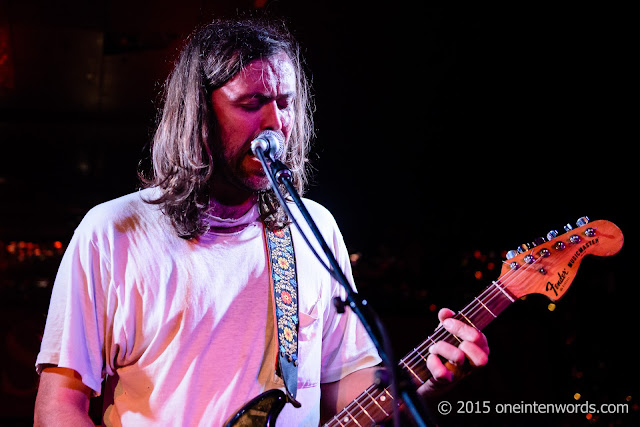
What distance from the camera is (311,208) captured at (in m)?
2.28

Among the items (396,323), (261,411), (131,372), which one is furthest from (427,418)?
(396,323)

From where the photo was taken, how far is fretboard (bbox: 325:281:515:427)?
1.83 meters

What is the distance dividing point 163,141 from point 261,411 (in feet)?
3.92

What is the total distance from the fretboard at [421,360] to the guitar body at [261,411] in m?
0.24

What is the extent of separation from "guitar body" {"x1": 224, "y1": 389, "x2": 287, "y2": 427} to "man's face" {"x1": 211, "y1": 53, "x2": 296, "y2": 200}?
0.74 metres

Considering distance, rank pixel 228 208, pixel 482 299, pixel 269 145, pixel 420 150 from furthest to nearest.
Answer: pixel 420 150 < pixel 228 208 < pixel 482 299 < pixel 269 145

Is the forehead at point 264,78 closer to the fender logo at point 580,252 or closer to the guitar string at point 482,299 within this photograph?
the guitar string at point 482,299

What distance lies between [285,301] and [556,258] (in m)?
1.00

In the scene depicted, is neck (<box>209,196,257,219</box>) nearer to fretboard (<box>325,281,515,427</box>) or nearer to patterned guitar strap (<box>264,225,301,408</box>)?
patterned guitar strap (<box>264,225,301,408</box>)

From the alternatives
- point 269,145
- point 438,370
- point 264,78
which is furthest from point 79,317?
point 438,370

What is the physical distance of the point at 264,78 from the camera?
80.7 inches

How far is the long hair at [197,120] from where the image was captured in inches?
79.4

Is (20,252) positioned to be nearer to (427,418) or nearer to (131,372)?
(131,372)

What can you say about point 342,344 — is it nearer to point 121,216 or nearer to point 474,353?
point 474,353
